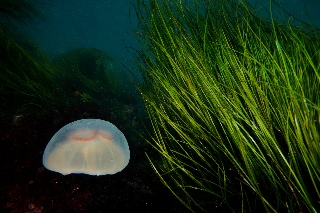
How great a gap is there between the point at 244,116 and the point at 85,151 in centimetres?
130

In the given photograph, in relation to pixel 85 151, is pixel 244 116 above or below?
A: above

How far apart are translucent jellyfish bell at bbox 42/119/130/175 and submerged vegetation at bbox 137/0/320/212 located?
0.42m

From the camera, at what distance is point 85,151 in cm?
181

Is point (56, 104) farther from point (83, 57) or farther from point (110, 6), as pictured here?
point (110, 6)

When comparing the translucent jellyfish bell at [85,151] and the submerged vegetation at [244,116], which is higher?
the submerged vegetation at [244,116]

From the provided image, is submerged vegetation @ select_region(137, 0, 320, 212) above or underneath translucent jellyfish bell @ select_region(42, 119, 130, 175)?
above

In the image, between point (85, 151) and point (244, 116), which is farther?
point (85, 151)

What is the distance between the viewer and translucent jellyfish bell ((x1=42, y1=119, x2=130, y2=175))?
174 cm

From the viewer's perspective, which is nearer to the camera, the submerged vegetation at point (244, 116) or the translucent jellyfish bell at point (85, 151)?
the submerged vegetation at point (244, 116)

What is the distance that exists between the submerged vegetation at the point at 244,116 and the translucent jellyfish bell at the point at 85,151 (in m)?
0.42

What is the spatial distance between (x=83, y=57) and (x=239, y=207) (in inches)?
350

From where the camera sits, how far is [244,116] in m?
1.40

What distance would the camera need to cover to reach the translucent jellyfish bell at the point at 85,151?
1744mm

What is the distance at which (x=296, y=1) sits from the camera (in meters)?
30.4
